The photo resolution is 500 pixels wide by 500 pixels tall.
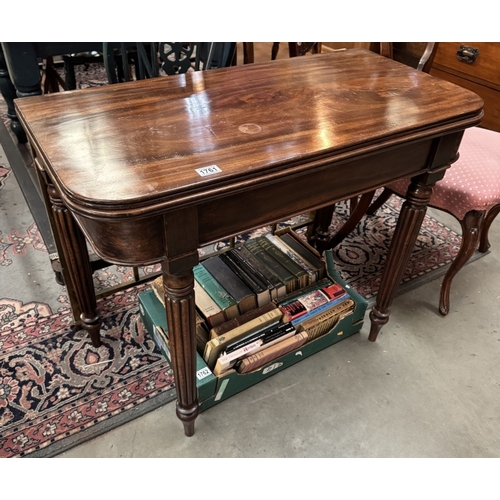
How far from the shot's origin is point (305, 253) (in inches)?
60.4

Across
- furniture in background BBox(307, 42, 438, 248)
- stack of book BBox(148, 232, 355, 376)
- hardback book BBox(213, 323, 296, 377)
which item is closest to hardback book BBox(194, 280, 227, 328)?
stack of book BBox(148, 232, 355, 376)

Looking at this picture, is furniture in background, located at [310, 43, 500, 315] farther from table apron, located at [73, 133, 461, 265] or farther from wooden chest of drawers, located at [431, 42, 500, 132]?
wooden chest of drawers, located at [431, 42, 500, 132]

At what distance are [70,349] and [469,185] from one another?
4.32 feet

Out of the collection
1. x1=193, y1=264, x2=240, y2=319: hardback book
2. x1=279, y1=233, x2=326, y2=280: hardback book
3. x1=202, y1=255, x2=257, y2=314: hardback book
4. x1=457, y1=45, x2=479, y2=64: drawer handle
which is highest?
x1=457, y1=45, x2=479, y2=64: drawer handle

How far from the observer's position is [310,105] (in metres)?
1.01

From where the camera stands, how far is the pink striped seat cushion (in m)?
1.35

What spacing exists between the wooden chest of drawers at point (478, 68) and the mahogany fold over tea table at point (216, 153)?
52.9 inches

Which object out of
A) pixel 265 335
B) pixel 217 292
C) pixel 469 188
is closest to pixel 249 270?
pixel 217 292

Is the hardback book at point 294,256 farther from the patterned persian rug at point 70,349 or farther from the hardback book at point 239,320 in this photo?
the patterned persian rug at point 70,349

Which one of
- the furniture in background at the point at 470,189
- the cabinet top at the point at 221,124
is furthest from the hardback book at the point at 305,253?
the cabinet top at the point at 221,124

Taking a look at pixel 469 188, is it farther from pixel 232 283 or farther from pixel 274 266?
pixel 232 283

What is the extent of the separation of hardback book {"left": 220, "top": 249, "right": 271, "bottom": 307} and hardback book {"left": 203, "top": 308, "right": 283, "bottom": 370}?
6 cm

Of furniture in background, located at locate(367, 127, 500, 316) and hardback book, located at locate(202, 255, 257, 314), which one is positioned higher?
furniture in background, located at locate(367, 127, 500, 316)

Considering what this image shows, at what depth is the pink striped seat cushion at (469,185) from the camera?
135 cm
